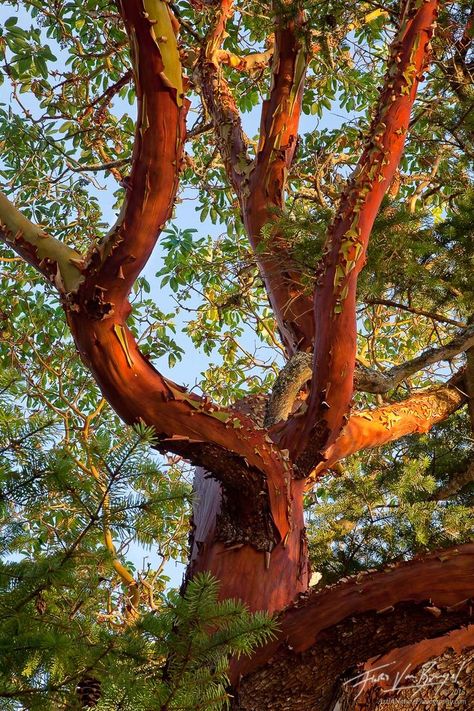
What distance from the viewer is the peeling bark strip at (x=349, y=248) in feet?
10.9

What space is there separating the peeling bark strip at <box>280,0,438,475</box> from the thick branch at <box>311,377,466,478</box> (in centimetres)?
17

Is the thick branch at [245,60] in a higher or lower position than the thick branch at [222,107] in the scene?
higher

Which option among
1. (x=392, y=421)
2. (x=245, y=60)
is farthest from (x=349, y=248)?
(x=245, y=60)

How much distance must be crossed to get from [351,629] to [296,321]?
2370 millimetres

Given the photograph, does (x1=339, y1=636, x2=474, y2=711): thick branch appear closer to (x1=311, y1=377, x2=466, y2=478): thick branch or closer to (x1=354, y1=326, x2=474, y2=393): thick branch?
(x1=311, y1=377, x2=466, y2=478): thick branch

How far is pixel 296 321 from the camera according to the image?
4.76m

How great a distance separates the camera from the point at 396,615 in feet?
8.80

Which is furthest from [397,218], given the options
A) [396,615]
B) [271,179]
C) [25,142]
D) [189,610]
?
[25,142]

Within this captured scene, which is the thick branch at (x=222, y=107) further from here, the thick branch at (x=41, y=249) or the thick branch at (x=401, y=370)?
the thick branch at (x=41, y=249)

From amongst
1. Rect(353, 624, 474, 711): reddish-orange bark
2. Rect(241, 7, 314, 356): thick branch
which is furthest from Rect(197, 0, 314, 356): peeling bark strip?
Rect(353, 624, 474, 711): reddish-orange bark

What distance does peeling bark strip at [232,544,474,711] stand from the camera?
2680 millimetres

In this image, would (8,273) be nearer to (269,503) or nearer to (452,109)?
(452,109)

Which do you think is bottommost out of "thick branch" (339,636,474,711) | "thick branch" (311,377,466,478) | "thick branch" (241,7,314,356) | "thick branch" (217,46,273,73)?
"thick branch" (339,636,474,711)

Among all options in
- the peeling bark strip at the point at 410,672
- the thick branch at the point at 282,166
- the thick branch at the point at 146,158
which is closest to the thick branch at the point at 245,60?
the thick branch at the point at 282,166
